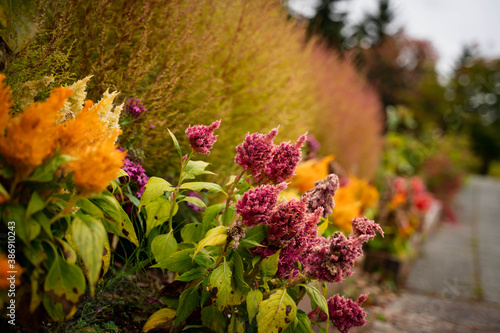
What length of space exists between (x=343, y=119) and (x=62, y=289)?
185 inches

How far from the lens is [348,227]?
2.88 metres

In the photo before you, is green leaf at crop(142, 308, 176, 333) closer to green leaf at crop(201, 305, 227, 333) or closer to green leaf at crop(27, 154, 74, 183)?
green leaf at crop(201, 305, 227, 333)

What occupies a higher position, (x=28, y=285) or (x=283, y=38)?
(x=283, y=38)

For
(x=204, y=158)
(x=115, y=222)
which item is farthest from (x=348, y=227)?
(x=115, y=222)

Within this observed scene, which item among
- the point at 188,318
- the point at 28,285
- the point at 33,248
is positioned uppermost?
the point at 33,248

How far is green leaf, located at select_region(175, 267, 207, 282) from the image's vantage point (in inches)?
52.8

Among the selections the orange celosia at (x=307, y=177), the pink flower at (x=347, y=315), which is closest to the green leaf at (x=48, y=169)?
the pink flower at (x=347, y=315)

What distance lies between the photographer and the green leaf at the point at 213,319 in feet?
4.33

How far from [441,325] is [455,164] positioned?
8.67 m

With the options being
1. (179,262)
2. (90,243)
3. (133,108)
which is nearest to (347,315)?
(179,262)

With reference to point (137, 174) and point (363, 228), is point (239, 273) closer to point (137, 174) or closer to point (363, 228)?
point (363, 228)

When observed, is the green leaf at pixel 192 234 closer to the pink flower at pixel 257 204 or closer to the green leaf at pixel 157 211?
the green leaf at pixel 157 211

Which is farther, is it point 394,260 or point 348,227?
point 394,260

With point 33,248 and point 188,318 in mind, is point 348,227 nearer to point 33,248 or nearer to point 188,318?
point 188,318
